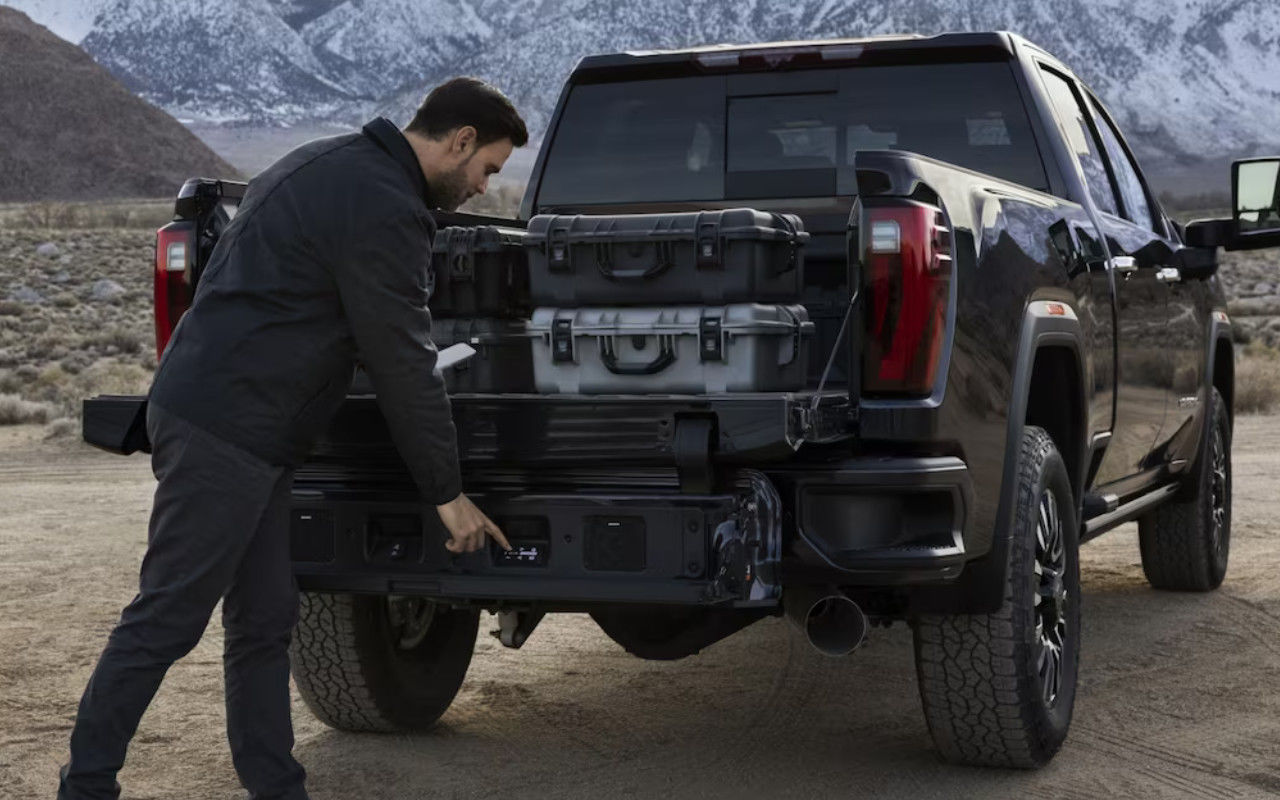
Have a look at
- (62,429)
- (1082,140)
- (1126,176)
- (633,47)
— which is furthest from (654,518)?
(633,47)

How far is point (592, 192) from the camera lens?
6434 millimetres

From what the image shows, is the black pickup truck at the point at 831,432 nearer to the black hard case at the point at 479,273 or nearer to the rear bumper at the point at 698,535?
the rear bumper at the point at 698,535

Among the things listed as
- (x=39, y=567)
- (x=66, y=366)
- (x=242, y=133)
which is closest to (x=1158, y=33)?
(x=242, y=133)

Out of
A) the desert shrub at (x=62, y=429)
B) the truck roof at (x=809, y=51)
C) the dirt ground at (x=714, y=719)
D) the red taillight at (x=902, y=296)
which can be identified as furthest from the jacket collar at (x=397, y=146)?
the desert shrub at (x=62, y=429)

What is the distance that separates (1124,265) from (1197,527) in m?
2.19

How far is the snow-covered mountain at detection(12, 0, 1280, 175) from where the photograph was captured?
178 m

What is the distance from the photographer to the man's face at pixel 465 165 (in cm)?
436

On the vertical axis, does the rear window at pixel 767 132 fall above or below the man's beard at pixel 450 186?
above

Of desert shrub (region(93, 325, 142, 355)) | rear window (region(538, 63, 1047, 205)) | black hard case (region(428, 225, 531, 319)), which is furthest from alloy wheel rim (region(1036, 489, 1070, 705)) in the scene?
desert shrub (region(93, 325, 142, 355))

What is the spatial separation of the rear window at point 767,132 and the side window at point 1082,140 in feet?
1.04

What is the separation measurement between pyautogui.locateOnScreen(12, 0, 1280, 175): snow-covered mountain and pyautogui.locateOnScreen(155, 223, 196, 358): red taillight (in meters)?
164

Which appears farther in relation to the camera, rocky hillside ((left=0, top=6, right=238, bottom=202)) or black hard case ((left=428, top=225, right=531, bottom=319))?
rocky hillside ((left=0, top=6, right=238, bottom=202))

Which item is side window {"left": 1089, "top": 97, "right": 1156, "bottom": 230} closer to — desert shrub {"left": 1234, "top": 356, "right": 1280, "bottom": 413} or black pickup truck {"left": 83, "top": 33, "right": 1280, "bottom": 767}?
black pickup truck {"left": 83, "top": 33, "right": 1280, "bottom": 767}

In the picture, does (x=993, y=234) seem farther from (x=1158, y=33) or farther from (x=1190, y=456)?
(x=1158, y=33)
